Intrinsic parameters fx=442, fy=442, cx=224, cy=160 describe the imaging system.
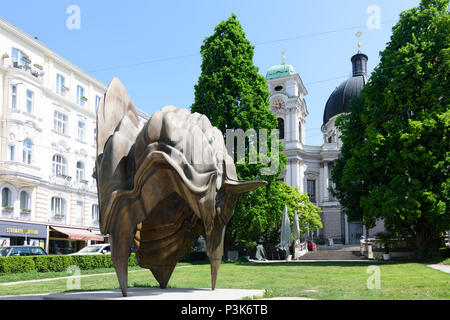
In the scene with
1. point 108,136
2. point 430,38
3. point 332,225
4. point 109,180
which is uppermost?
point 430,38

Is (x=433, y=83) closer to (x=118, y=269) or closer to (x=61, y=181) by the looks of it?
(x=118, y=269)

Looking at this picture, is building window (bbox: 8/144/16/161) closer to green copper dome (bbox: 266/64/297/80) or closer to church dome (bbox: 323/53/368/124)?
green copper dome (bbox: 266/64/297/80)

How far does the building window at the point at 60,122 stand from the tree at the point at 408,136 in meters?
23.7

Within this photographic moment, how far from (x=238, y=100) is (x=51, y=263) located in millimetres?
15260

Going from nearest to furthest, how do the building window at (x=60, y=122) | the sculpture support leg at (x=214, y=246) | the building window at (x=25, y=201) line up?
the sculpture support leg at (x=214, y=246), the building window at (x=25, y=201), the building window at (x=60, y=122)

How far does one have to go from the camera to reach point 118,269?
967cm

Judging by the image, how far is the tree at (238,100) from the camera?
28438 millimetres

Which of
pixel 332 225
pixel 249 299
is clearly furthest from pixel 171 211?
pixel 332 225

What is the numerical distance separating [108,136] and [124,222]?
2.05 meters

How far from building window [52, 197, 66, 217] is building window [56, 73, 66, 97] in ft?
29.6

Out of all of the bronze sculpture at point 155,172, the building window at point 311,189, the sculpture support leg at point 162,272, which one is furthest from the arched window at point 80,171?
the building window at point 311,189

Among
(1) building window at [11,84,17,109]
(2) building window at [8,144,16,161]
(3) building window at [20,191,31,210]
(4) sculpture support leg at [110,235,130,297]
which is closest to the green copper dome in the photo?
(1) building window at [11,84,17,109]

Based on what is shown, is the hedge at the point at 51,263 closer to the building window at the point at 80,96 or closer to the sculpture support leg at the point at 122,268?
the sculpture support leg at the point at 122,268

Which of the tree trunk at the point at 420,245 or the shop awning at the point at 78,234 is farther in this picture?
the shop awning at the point at 78,234
